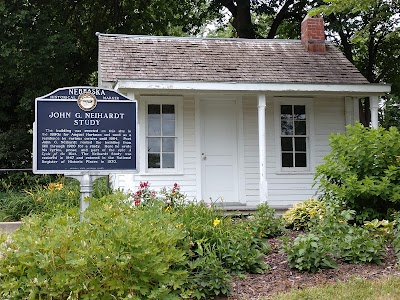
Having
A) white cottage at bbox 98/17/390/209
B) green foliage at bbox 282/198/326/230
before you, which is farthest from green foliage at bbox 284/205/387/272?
white cottage at bbox 98/17/390/209

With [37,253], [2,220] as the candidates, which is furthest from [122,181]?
[37,253]

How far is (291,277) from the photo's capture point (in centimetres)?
558

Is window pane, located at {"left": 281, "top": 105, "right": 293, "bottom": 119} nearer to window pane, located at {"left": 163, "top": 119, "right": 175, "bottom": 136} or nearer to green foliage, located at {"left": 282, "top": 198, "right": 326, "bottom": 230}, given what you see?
window pane, located at {"left": 163, "top": 119, "right": 175, "bottom": 136}

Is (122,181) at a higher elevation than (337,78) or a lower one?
lower

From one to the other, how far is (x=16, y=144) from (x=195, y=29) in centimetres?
1269

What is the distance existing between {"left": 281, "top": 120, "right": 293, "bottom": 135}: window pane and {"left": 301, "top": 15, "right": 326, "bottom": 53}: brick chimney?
2349mm

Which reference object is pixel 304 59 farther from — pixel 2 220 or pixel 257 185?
pixel 2 220

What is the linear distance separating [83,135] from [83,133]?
25 mm

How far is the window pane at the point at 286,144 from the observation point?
11.9 metres

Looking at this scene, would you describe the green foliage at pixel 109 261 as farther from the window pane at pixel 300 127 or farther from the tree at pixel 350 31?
the tree at pixel 350 31

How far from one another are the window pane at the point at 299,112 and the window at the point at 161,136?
2978 mm

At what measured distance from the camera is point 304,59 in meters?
12.4

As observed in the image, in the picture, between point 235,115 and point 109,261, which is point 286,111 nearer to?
point 235,115

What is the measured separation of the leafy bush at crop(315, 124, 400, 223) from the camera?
711 cm
